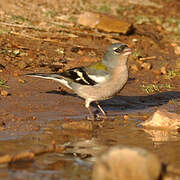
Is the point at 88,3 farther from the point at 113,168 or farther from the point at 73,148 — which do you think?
the point at 113,168

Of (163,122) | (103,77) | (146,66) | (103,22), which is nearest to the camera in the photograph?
(163,122)

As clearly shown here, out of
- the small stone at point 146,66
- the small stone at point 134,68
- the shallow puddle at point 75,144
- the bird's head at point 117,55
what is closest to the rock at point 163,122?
the shallow puddle at point 75,144

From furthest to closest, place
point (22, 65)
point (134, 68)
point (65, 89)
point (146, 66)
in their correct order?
1. point (146, 66)
2. point (134, 68)
3. point (22, 65)
4. point (65, 89)

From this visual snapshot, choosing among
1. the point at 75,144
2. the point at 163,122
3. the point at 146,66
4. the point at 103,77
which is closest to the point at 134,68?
the point at 146,66

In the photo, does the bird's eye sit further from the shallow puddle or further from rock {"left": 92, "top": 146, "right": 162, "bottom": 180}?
rock {"left": 92, "top": 146, "right": 162, "bottom": 180}

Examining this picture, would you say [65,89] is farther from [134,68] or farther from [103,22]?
[103,22]

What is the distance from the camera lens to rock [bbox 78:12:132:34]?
12.9 m

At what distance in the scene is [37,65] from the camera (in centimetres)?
1041

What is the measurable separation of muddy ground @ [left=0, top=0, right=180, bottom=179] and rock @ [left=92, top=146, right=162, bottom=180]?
903 mm

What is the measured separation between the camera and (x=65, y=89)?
32.2ft

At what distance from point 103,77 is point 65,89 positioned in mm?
1815

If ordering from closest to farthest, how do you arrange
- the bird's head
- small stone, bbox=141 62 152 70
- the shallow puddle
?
1. the shallow puddle
2. the bird's head
3. small stone, bbox=141 62 152 70

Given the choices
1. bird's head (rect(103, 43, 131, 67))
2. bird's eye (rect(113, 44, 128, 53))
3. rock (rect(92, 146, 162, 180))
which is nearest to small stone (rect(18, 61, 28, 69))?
bird's head (rect(103, 43, 131, 67))

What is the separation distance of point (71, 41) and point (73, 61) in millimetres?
1383
